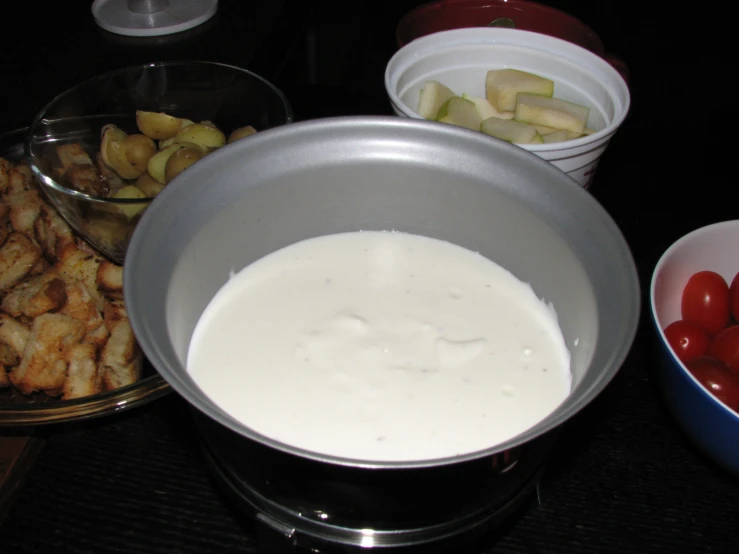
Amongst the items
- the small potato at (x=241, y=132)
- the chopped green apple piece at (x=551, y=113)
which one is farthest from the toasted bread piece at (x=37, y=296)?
the chopped green apple piece at (x=551, y=113)

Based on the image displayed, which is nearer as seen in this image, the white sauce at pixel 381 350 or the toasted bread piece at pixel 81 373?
the white sauce at pixel 381 350

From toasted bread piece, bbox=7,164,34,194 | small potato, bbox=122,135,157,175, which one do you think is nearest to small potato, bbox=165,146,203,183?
small potato, bbox=122,135,157,175

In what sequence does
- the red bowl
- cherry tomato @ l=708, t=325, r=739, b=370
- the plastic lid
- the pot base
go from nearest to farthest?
the pot base < cherry tomato @ l=708, t=325, r=739, b=370 < the red bowl < the plastic lid

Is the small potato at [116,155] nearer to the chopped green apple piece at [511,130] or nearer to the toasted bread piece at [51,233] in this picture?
the toasted bread piece at [51,233]

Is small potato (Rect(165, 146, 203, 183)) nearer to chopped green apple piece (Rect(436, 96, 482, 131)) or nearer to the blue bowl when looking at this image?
chopped green apple piece (Rect(436, 96, 482, 131))

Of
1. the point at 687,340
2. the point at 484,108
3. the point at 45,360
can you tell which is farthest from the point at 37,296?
the point at 687,340

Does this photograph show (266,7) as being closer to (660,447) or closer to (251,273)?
(251,273)
